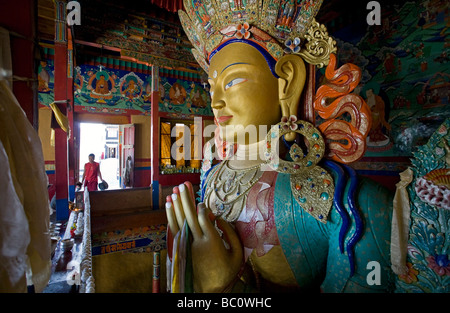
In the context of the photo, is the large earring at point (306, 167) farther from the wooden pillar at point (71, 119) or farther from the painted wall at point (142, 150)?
the painted wall at point (142, 150)

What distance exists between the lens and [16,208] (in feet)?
2.13

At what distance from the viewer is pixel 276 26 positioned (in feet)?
4.52

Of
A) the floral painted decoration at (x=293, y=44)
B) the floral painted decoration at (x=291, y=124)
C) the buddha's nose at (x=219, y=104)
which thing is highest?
the floral painted decoration at (x=293, y=44)

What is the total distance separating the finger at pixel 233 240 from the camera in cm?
113

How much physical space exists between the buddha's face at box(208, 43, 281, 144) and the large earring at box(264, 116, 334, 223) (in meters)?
0.12

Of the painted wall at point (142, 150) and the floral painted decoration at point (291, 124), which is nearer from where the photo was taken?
the floral painted decoration at point (291, 124)

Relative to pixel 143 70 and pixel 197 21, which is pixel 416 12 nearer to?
pixel 197 21

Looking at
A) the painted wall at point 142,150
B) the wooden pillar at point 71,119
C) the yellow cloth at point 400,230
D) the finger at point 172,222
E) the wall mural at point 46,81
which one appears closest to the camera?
the yellow cloth at point 400,230

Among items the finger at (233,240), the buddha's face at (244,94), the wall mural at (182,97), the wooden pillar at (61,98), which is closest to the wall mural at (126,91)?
the wall mural at (182,97)

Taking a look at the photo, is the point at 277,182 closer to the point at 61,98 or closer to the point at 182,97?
the point at 61,98

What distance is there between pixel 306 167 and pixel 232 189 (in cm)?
46

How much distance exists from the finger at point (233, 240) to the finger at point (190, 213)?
6.0 inches

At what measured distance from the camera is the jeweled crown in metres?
1.31
